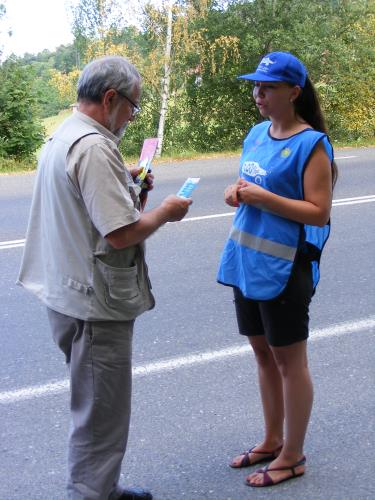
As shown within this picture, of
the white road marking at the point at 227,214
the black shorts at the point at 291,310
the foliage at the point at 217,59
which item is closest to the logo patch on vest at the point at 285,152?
the black shorts at the point at 291,310

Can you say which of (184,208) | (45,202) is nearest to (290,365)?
(184,208)

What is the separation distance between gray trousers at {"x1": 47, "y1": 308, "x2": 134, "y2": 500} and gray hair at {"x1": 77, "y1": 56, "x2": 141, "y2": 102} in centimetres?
80

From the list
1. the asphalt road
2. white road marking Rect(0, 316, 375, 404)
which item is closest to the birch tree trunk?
the asphalt road

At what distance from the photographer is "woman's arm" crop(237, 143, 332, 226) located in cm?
269

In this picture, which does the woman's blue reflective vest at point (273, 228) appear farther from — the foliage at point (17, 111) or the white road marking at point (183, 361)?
the foliage at point (17, 111)

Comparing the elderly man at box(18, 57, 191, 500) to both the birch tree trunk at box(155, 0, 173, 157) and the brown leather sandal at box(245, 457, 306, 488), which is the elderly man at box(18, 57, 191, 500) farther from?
the birch tree trunk at box(155, 0, 173, 157)

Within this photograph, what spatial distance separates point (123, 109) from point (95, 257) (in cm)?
52

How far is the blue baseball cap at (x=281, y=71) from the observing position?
271 centimetres

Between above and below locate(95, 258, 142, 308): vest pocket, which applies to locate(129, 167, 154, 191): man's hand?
above

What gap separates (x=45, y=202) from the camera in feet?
8.34

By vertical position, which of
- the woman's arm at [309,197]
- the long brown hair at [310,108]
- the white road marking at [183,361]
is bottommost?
the white road marking at [183,361]

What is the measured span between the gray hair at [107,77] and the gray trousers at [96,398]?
0.80m

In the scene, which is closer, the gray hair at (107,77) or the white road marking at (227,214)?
the gray hair at (107,77)

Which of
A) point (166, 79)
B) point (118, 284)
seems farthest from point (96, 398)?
point (166, 79)
